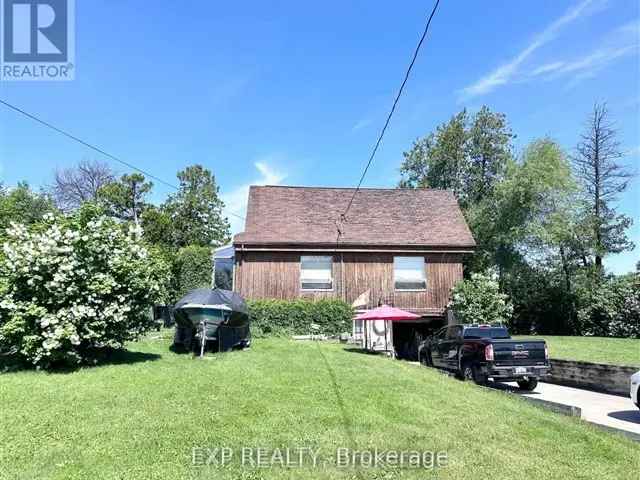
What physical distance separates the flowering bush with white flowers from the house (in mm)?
10548

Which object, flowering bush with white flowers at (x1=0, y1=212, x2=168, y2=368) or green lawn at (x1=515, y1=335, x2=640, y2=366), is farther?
green lawn at (x1=515, y1=335, x2=640, y2=366)

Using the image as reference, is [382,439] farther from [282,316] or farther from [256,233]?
[256,233]

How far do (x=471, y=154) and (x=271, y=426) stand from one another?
128 feet

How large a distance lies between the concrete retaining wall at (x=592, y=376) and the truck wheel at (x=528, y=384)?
5.27 feet

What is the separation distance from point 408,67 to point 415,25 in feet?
2.65

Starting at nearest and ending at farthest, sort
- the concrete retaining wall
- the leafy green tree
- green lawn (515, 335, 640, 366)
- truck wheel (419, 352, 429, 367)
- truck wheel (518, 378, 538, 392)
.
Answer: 1. the concrete retaining wall
2. truck wheel (518, 378, 538, 392)
3. green lawn (515, 335, 640, 366)
4. truck wheel (419, 352, 429, 367)
5. the leafy green tree

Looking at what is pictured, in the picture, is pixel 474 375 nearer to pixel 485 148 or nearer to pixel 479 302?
pixel 479 302

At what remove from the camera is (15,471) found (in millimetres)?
5109

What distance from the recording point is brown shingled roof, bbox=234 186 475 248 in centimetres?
2327

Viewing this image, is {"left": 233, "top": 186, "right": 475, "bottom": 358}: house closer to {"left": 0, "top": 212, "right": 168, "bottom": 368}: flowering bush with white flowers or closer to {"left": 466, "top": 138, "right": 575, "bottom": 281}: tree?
{"left": 466, "top": 138, "right": 575, "bottom": 281}: tree

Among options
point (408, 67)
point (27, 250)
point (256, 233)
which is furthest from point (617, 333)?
point (27, 250)

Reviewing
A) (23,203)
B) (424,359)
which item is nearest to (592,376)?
(424,359)

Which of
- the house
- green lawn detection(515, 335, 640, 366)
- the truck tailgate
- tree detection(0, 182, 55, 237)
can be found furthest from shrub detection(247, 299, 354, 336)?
tree detection(0, 182, 55, 237)

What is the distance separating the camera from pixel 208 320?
14.8m
